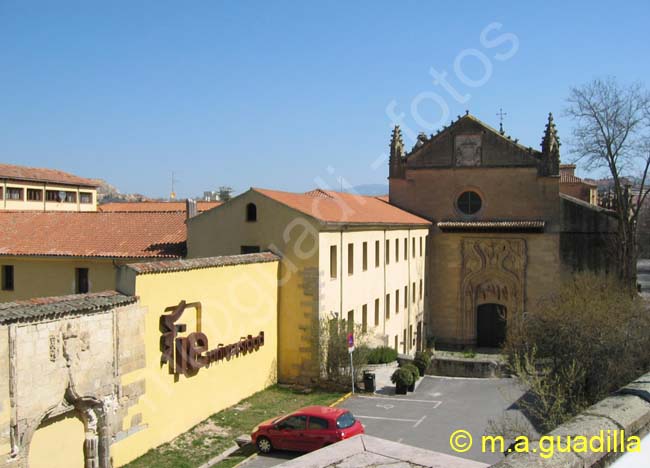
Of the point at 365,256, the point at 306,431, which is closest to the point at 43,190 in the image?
→ the point at 365,256

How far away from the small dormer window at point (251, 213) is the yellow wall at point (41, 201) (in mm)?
27319

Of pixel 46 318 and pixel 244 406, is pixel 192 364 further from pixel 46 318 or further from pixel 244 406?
pixel 46 318

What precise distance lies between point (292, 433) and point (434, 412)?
696 cm

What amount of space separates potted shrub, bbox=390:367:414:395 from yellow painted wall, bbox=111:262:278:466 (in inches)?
190

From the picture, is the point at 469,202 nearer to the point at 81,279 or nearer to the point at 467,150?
the point at 467,150

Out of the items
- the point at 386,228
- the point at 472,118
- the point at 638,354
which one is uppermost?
the point at 472,118

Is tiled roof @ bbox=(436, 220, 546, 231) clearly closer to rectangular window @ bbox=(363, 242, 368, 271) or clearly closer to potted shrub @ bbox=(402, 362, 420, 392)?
rectangular window @ bbox=(363, 242, 368, 271)

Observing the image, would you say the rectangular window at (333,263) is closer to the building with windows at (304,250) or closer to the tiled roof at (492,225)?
the building with windows at (304,250)

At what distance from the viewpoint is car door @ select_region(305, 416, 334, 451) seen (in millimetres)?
17031

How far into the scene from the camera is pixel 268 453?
17.7 meters

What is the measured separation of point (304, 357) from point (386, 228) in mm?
9731

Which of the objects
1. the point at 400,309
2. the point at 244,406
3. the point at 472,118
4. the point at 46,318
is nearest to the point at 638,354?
the point at 244,406

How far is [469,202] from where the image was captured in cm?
4166

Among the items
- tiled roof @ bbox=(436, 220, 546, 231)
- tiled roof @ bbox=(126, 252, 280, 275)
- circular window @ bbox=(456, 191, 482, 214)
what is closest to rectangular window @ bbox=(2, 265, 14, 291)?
tiled roof @ bbox=(126, 252, 280, 275)
